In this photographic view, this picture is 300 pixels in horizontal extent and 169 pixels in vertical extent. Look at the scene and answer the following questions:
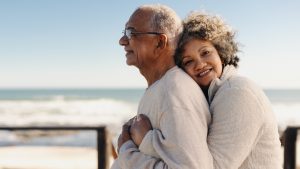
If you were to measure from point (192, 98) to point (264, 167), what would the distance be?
424 mm

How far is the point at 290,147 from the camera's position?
423 centimetres

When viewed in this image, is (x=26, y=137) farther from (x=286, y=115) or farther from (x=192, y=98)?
(x=286, y=115)

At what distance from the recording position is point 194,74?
194 centimetres

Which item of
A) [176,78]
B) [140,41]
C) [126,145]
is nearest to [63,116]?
[140,41]

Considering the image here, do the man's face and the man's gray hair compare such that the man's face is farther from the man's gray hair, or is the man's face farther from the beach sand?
the beach sand

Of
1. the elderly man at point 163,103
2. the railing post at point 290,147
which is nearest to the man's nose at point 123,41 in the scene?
the elderly man at point 163,103

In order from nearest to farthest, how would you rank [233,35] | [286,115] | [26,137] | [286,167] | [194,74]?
[194,74], [233,35], [286,167], [26,137], [286,115]

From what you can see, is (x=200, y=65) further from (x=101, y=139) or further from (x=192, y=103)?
(x=101, y=139)

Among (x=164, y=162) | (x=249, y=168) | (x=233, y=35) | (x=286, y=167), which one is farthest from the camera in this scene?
(x=286, y=167)

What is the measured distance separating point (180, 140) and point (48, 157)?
39.0 ft

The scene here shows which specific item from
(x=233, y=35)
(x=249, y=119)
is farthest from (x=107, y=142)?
(x=249, y=119)

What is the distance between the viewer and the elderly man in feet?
5.22

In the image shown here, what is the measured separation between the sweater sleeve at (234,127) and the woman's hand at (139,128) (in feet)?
0.83

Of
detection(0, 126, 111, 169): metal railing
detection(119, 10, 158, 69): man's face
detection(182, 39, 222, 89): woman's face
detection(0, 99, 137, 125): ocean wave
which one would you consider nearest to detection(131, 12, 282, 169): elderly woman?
detection(182, 39, 222, 89): woman's face
